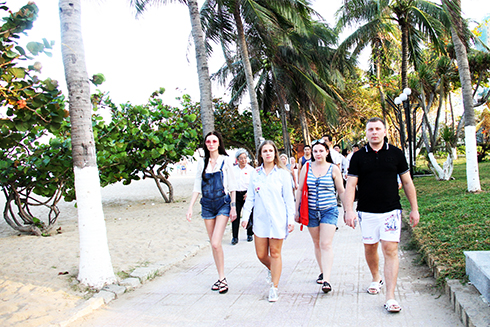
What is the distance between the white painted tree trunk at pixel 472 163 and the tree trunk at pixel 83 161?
31.2 ft

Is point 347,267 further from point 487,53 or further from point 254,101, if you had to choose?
point 487,53

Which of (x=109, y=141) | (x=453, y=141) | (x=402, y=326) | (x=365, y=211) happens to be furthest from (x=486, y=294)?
(x=453, y=141)

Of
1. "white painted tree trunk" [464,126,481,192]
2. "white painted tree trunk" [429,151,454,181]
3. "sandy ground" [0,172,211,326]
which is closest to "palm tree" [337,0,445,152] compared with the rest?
"white painted tree trunk" [429,151,454,181]

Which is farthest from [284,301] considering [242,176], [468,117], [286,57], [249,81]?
[286,57]

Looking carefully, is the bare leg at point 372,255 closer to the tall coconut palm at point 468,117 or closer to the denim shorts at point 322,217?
the denim shorts at point 322,217

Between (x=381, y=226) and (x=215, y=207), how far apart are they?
1975 mm

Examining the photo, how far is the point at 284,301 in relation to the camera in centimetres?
420

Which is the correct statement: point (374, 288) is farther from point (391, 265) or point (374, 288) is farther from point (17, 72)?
point (17, 72)

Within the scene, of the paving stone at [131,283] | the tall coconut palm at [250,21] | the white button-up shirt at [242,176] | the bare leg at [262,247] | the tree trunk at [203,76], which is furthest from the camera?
the tall coconut palm at [250,21]

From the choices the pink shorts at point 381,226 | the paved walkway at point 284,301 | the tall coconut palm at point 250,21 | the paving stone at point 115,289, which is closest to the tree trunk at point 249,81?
the tall coconut palm at point 250,21

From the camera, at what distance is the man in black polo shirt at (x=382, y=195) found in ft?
12.1

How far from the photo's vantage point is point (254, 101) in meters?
13.8

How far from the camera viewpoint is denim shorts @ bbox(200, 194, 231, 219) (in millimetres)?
4711

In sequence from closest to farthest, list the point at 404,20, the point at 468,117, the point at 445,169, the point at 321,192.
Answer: the point at 321,192 < the point at 468,117 < the point at 445,169 < the point at 404,20
